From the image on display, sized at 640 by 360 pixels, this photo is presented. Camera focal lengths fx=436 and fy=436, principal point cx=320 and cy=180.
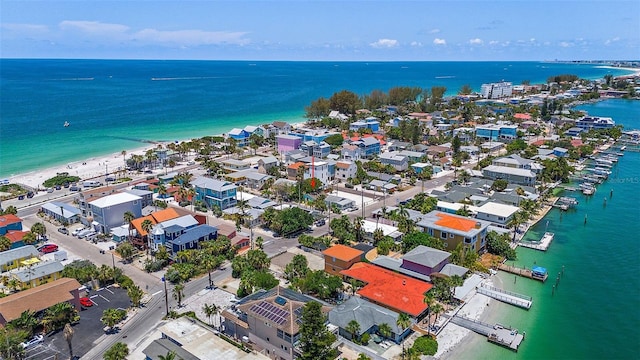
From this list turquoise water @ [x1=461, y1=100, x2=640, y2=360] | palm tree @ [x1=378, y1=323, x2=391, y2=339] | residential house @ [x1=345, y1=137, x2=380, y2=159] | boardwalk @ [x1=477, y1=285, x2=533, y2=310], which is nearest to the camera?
palm tree @ [x1=378, y1=323, x2=391, y2=339]

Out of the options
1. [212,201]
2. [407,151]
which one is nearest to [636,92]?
[407,151]

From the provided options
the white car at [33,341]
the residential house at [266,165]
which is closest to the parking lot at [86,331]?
the white car at [33,341]

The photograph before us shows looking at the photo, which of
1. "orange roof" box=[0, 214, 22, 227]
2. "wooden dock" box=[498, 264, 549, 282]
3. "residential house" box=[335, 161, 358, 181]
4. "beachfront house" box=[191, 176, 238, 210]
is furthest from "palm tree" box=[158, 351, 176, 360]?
"residential house" box=[335, 161, 358, 181]

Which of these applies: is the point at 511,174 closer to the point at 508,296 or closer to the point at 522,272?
the point at 522,272

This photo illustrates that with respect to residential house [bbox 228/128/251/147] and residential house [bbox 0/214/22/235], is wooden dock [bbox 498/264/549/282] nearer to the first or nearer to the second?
residential house [bbox 0/214/22/235]

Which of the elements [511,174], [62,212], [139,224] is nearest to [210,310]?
[139,224]
